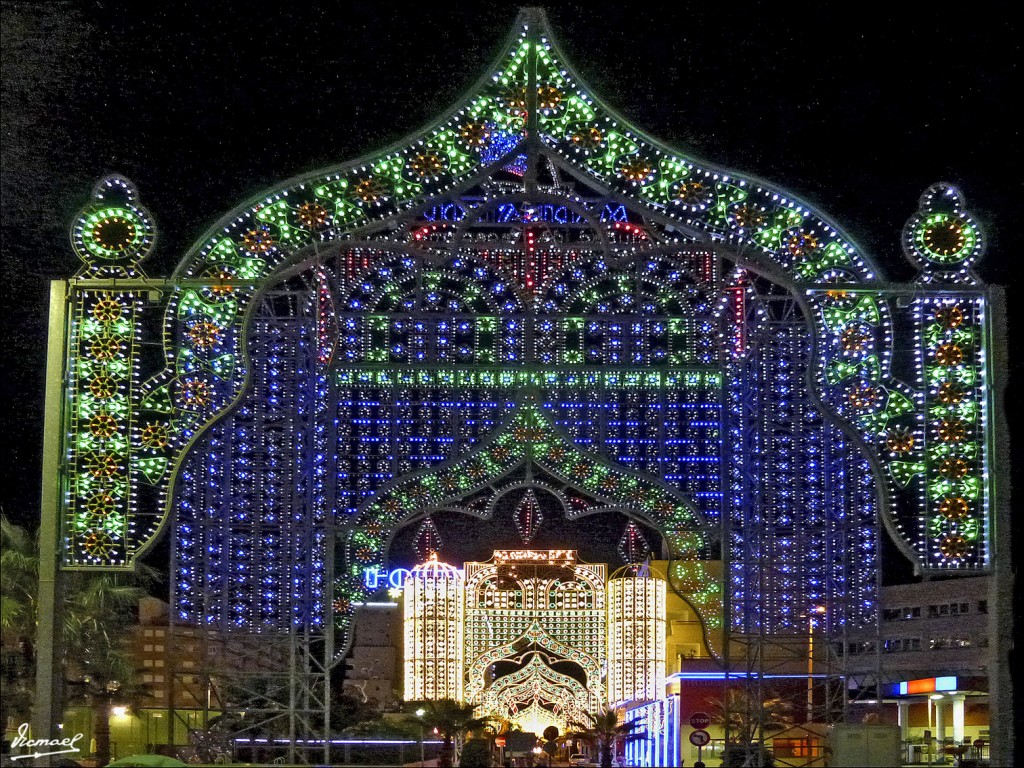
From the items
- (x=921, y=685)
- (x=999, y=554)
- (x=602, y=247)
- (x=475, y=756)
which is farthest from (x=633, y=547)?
(x=921, y=685)

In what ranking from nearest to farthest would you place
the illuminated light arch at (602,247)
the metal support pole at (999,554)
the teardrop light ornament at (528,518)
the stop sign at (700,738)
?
1. the metal support pole at (999,554)
2. the illuminated light arch at (602,247)
3. the stop sign at (700,738)
4. the teardrop light ornament at (528,518)

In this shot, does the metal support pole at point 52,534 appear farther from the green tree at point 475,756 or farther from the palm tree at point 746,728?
the palm tree at point 746,728

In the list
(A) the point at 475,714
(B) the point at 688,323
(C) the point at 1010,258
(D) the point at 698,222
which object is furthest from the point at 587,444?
(A) the point at 475,714

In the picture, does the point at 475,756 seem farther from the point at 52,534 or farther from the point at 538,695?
the point at 538,695

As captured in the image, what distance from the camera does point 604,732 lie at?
27.1m

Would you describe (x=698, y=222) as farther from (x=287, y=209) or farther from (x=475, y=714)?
(x=475, y=714)

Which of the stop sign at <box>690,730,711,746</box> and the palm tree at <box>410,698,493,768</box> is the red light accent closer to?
the palm tree at <box>410,698,493,768</box>

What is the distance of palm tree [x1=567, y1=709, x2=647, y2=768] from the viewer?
26116 mm

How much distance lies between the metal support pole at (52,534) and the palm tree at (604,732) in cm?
843

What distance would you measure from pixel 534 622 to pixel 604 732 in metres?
2.43

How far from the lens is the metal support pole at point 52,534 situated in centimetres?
1820

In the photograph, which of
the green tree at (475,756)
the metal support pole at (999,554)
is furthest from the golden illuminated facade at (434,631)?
the metal support pole at (999,554)

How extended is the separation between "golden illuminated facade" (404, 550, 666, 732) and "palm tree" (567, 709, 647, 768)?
33 cm

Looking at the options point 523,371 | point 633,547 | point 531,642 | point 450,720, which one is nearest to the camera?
point 523,371
